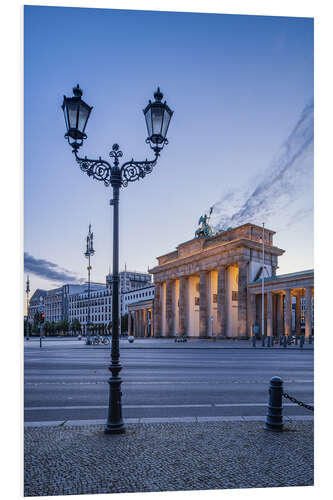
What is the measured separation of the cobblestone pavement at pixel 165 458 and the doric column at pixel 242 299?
48.5 metres

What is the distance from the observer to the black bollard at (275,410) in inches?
248

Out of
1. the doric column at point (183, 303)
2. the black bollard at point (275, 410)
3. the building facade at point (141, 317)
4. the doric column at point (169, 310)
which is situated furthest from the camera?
the building facade at point (141, 317)

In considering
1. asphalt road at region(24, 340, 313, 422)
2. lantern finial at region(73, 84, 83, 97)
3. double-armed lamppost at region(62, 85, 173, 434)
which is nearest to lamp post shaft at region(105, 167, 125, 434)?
double-armed lamppost at region(62, 85, 173, 434)

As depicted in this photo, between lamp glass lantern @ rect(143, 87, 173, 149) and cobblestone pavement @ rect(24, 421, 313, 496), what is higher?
lamp glass lantern @ rect(143, 87, 173, 149)

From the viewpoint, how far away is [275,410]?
637 centimetres

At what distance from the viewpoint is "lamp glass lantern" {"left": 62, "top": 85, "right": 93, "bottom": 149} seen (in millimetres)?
6258

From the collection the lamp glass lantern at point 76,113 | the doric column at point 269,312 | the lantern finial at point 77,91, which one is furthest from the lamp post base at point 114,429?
the doric column at point 269,312

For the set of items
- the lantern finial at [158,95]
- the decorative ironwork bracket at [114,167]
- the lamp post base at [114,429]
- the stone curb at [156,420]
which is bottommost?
the stone curb at [156,420]

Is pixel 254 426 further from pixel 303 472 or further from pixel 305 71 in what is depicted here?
pixel 305 71

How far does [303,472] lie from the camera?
4598mm

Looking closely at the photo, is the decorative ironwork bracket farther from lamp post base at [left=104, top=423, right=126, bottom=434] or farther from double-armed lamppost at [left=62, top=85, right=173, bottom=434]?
lamp post base at [left=104, top=423, right=126, bottom=434]

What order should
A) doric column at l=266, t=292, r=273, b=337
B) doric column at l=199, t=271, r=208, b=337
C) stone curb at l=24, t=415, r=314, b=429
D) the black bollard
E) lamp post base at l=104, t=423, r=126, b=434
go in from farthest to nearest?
doric column at l=199, t=271, r=208, b=337
doric column at l=266, t=292, r=273, b=337
stone curb at l=24, t=415, r=314, b=429
the black bollard
lamp post base at l=104, t=423, r=126, b=434

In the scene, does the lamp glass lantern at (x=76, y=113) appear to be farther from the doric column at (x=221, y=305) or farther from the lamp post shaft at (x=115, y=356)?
the doric column at (x=221, y=305)

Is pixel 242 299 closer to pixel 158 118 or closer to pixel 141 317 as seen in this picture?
pixel 158 118
